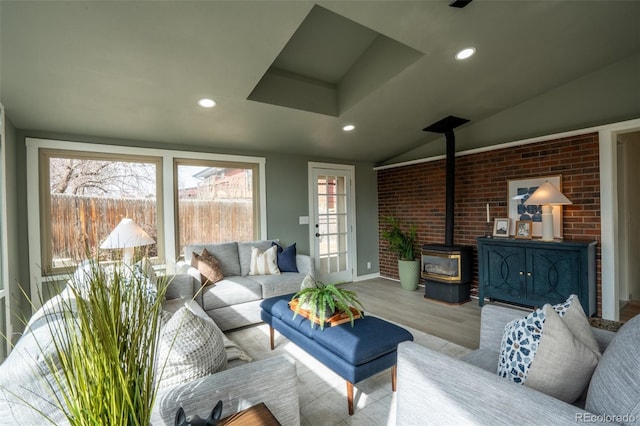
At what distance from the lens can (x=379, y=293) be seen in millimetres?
4496

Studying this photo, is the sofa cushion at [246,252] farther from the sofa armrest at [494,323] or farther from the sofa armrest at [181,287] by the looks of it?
the sofa armrest at [494,323]

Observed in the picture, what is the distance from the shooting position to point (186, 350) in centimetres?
118

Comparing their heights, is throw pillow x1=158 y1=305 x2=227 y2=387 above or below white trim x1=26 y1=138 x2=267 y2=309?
below

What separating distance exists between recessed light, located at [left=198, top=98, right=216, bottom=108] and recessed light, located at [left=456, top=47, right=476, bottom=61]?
2.35m

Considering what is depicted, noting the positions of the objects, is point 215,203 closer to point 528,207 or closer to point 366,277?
point 366,277

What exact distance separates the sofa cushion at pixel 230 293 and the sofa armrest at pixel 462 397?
2243 mm

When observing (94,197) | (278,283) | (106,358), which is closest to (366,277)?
(278,283)

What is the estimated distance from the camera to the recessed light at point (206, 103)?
2836 millimetres

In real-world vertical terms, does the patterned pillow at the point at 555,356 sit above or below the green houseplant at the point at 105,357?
below

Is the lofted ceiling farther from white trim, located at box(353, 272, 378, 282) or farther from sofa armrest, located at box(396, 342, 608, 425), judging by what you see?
white trim, located at box(353, 272, 378, 282)

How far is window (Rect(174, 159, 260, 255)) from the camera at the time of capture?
3.85 meters

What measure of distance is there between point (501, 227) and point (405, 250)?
147cm

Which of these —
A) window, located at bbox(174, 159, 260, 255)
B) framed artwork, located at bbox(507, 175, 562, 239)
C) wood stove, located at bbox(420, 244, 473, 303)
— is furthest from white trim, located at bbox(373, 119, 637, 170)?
window, located at bbox(174, 159, 260, 255)

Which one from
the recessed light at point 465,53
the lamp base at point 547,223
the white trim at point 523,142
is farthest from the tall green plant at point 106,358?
the white trim at point 523,142
